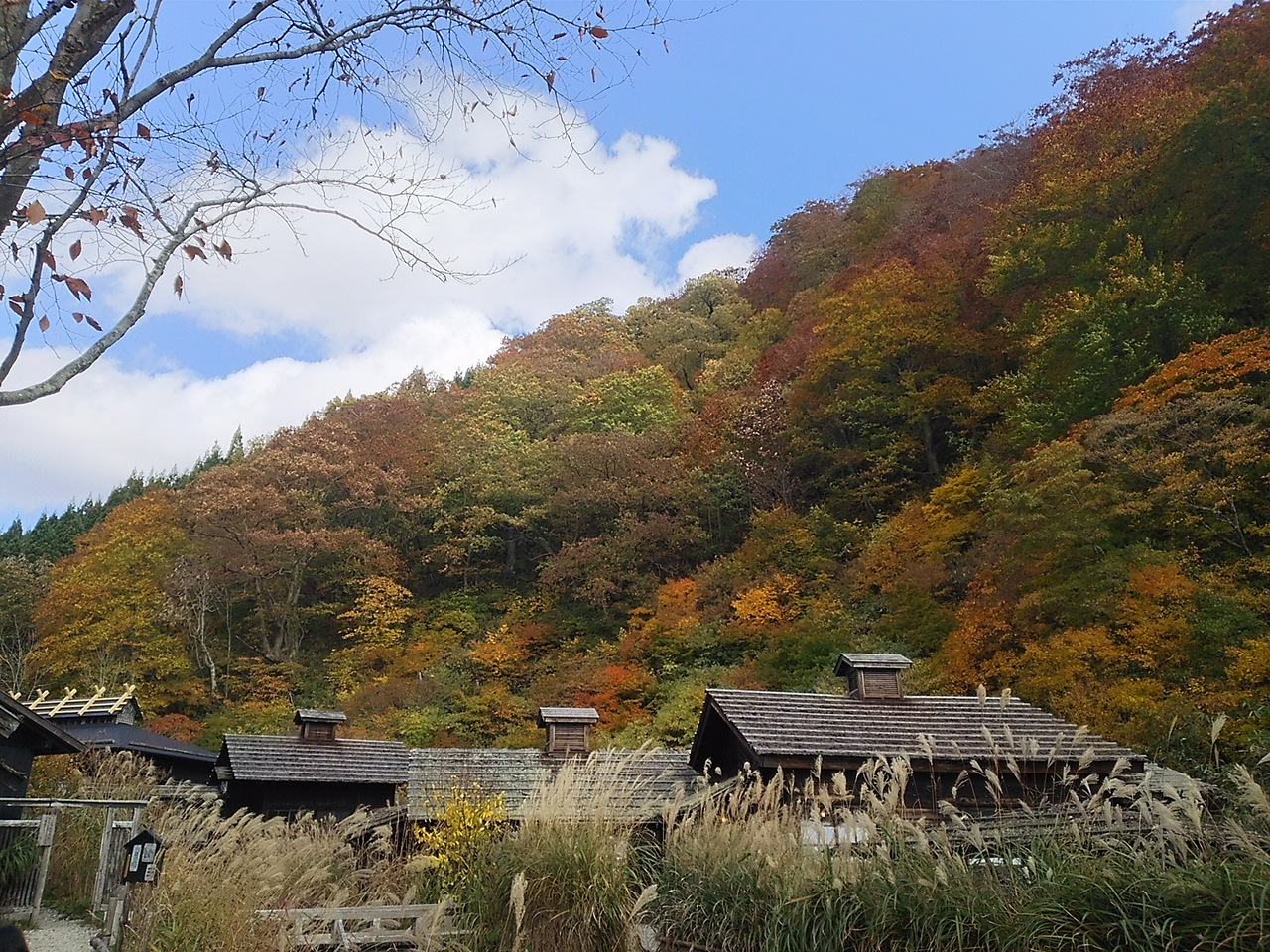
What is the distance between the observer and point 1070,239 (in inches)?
878

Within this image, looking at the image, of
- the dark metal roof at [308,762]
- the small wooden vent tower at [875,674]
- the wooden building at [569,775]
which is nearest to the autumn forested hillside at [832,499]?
the small wooden vent tower at [875,674]

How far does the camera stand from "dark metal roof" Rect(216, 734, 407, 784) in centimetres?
1623

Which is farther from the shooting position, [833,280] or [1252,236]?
[833,280]

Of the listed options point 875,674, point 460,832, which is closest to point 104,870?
point 460,832

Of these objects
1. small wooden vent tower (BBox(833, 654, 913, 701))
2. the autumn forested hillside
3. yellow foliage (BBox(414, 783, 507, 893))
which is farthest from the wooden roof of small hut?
yellow foliage (BBox(414, 783, 507, 893))

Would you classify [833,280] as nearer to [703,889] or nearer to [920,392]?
[920,392]

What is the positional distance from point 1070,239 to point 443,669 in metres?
21.1

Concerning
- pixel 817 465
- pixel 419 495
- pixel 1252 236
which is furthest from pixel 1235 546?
pixel 419 495

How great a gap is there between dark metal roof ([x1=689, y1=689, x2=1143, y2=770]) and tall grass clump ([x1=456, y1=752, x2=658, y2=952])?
6131 millimetres

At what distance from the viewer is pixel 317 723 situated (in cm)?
1798

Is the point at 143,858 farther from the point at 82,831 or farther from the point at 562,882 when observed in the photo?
the point at 82,831

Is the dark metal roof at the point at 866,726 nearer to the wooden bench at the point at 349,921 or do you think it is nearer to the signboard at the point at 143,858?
the wooden bench at the point at 349,921

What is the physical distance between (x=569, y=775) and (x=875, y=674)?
9.24 meters

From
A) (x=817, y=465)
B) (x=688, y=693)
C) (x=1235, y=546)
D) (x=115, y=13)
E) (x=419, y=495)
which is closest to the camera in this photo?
(x=115, y=13)
